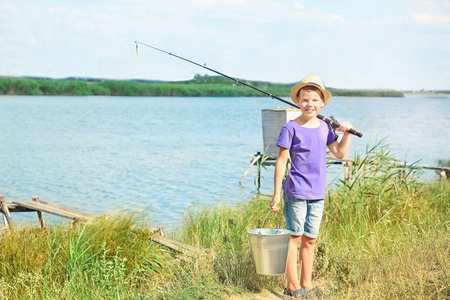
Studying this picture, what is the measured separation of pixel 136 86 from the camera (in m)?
91.4

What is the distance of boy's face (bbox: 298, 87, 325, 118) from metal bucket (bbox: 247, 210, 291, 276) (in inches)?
39.7

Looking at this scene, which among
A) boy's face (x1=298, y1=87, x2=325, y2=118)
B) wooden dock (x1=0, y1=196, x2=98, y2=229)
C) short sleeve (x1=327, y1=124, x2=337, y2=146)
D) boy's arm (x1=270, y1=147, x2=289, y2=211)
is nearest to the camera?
boy's arm (x1=270, y1=147, x2=289, y2=211)

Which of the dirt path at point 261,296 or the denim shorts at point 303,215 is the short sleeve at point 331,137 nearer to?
the denim shorts at point 303,215

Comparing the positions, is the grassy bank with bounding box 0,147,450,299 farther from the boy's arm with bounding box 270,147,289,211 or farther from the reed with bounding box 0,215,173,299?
the boy's arm with bounding box 270,147,289,211

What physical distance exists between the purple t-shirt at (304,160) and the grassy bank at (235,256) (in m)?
0.83

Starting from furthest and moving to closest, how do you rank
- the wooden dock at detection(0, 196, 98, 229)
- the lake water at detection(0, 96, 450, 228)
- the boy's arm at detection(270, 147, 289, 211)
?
the lake water at detection(0, 96, 450, 228), the wooden dock at detection(0, 196, 98, 229), the boy's arm at detection(270, 147, 289, 211)

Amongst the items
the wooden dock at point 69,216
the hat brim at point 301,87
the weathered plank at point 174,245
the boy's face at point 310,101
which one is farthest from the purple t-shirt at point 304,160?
the weathered plank at point 174,245

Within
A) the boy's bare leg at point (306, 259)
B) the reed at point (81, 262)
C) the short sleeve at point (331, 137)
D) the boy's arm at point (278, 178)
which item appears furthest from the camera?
the reed at point (81, 262)

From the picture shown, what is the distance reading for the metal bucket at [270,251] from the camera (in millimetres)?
4020

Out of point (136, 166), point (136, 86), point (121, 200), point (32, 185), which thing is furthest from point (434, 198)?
point (136, 86)

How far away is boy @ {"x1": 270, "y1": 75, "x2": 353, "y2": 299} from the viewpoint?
428cm

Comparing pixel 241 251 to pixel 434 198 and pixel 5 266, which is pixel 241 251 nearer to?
pixel 5 266

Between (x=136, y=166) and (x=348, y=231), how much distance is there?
1802 centimetres

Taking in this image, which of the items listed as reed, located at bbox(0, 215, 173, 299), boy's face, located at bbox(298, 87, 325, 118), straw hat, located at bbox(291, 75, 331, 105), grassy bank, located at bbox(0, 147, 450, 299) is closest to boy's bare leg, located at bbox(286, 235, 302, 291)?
grassy bank, located at bbox(0, 147, 450, 299)
